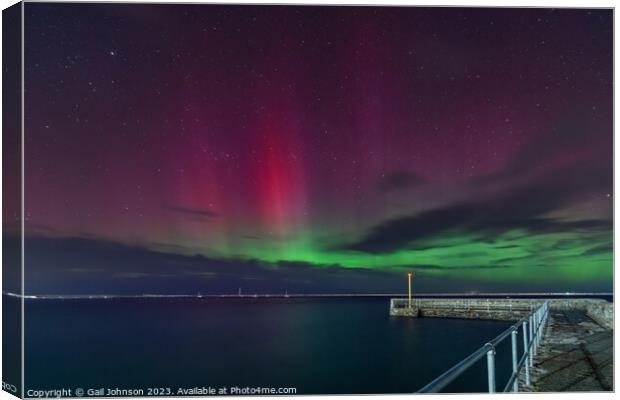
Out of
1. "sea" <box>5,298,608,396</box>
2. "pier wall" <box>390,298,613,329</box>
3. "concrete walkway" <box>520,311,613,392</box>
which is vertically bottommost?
"sea" <box>5,298,608,396</box>

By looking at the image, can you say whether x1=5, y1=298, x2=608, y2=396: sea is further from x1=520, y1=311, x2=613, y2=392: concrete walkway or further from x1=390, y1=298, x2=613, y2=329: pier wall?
x1=520, y1=311, x2=613, y2=392: concrete walkway

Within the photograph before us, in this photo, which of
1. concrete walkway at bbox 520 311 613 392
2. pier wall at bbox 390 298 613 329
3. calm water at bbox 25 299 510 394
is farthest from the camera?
pier wall at bbox 390 298 613 329

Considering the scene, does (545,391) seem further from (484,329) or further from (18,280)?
(484,329)

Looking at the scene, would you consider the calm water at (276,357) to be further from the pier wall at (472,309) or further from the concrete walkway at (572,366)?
the concrete walkway at (572,366)

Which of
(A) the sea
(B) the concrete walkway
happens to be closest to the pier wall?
(A) the sea

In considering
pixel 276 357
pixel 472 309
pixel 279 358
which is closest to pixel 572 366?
pixel 279 358

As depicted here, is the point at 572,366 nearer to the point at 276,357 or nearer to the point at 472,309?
the point at 276,357

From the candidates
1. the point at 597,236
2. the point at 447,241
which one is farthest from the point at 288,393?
the point at 447,241

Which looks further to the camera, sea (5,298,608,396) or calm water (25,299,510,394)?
calm water (25,299,510,394)

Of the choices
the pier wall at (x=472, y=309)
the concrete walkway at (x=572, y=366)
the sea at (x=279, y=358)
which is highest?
the concrete walkway at (x=572, y=366)

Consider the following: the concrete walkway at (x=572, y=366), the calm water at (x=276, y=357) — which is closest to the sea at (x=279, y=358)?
the calm water at (x=276, y=357)

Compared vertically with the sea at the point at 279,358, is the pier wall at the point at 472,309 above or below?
above

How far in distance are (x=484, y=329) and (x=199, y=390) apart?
27.2m

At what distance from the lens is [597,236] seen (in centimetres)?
623
